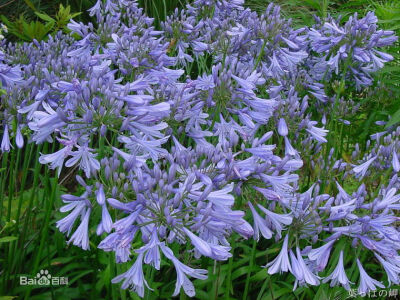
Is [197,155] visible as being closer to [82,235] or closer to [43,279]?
[82,235]

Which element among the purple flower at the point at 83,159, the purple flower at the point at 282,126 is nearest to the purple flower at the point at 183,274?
the purple flower at the point at 83,159

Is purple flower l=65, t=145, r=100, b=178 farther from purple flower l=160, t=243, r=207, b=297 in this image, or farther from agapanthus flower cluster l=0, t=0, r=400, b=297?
purple flower l=160, t=243, r=207, b=297

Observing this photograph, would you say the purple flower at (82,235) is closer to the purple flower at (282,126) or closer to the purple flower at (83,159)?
the purple flower at (83,159)

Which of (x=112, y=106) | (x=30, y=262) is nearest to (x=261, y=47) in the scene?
(x=112, y=106)

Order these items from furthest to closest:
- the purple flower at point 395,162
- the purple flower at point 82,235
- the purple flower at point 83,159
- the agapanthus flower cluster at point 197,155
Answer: the purple flower at point 395,162 → the purple flower at point 83,159 → the purple flower at point 82,235 → the agapanthus flower cluster at point 197,155

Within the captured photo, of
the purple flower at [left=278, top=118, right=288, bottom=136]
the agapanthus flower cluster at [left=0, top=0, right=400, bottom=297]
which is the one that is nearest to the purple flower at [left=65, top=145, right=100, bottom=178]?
the agapanthus flower cluster at [left=0, top=0, right=400, bottom=297]

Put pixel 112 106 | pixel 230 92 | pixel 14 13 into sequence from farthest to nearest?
pixel 14 13 < pixel 230 92 < pixel 112 106

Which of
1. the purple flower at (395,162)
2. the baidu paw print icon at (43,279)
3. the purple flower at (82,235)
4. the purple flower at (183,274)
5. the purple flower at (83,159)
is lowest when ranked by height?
the baidu paw print icon at (43,279)

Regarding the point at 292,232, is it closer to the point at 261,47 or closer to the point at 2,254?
the point at 261,47

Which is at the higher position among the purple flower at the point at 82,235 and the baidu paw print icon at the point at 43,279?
the purple flower at the point at 82,235
